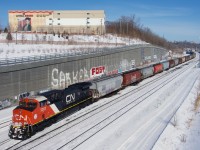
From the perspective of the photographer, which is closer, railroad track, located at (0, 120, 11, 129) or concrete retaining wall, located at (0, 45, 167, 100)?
railroad track, located at (0, 120, 11, 129)

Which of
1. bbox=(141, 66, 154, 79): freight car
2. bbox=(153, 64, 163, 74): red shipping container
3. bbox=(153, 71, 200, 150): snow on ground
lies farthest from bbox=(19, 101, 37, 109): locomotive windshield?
bbox=(153, 64, 163, 74): red shipping container

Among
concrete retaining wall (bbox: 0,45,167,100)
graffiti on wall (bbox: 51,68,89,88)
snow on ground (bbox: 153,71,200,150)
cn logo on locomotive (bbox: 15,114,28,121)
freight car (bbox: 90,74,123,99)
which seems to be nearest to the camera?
snow on ground (bbox: 153,71,200,150)

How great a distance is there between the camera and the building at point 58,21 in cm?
13825

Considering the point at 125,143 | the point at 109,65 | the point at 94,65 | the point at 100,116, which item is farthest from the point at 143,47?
the point at 125,143

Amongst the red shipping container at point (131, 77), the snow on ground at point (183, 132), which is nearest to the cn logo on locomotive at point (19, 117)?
the snow on ground at point (183, 132)

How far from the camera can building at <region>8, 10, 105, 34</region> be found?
454 ft

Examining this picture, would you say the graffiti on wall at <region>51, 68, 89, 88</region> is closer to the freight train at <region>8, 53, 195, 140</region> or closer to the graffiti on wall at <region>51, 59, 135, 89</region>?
the graffiti on wall at <region>51, 59, 135, 89</region>

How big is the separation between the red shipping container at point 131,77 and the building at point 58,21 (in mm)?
89686

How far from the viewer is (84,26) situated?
→ 143 meters

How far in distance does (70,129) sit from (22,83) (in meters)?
12.3

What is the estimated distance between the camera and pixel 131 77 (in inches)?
1720

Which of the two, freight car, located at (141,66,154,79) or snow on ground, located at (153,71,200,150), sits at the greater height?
freight car, located at (141,66,154,79)

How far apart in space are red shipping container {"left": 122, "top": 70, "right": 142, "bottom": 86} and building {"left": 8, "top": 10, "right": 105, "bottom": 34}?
294 ft

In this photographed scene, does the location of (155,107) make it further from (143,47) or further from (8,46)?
(143,47)
